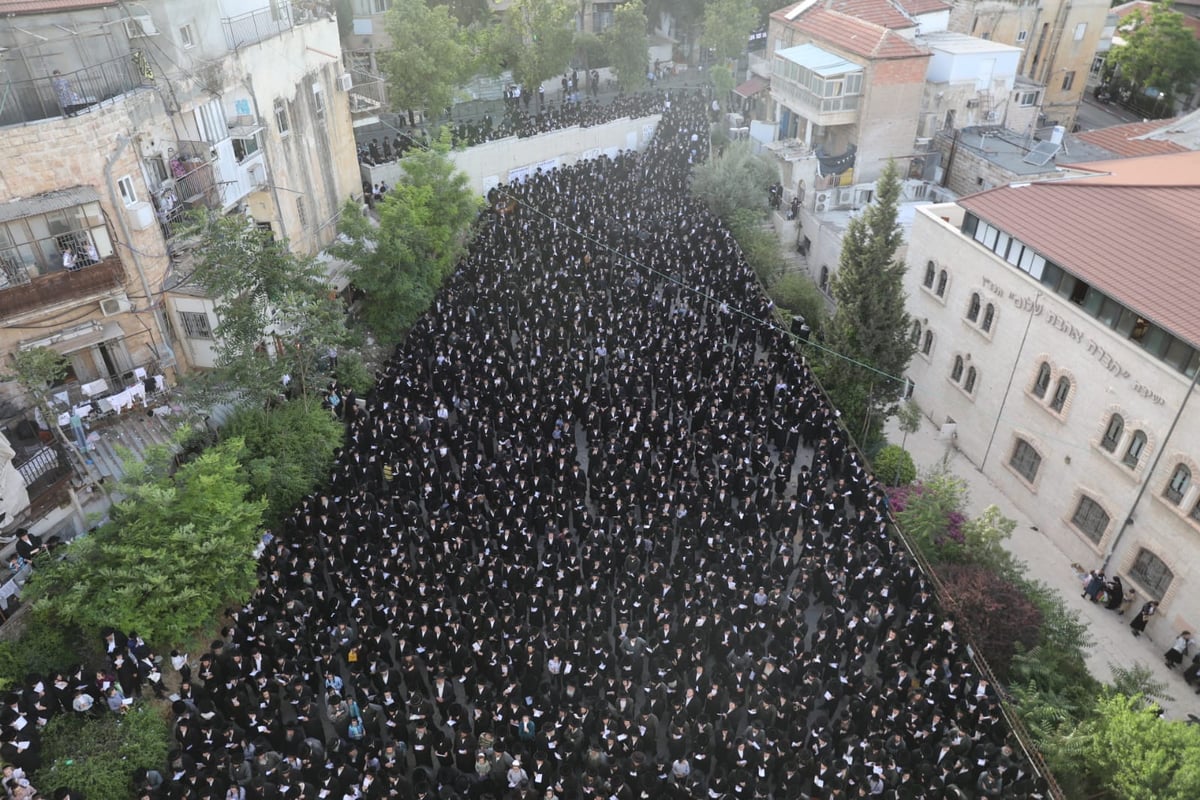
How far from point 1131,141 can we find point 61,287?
32486 millimetres

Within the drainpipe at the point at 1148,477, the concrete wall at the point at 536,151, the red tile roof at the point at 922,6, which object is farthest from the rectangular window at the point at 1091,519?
the red tile roof at the point at 922,6

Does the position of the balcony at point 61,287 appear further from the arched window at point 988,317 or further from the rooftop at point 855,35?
the rooftop at point 855,35

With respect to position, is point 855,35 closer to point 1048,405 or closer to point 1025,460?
point 1048,405

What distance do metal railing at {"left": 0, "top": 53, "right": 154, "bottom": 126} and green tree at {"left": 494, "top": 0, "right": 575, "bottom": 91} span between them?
20737 millimetres

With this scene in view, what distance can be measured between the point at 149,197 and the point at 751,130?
24164 millimetres

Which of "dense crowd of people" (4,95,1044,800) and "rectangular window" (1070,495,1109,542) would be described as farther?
"rectangular window" (1070,495,1109,542)

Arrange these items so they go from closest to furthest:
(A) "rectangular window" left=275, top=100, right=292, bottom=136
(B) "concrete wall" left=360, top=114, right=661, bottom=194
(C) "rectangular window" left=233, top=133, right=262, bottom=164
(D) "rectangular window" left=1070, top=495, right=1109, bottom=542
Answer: (D) "rectangular window" left=1070, top=495, right=1109, bottom=542 < (C) "rectangular window" left=233, top=133, right=262, bottom=164 < (A) "rectangular window" left=275, top=100, right=292, bottom=136 < (B) "concrete wall" left=360, top=114, right=661, bottom=194

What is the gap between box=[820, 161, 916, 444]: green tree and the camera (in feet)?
60.3

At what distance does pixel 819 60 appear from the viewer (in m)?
29.9

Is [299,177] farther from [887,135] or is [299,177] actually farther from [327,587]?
[887,135]

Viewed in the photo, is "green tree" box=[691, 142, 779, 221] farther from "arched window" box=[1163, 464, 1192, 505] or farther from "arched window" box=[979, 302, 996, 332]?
"arched window" box=[1163, 464, 1192, 505]

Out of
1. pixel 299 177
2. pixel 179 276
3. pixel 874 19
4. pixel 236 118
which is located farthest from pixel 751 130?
pixel 179 276

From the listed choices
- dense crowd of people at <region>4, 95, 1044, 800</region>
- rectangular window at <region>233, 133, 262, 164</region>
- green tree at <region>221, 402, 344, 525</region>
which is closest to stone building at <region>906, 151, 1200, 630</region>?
dense crowd of people at <region>4, 95, 1044, 800</region>

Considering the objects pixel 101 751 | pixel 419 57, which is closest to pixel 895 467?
pixel 101 751
